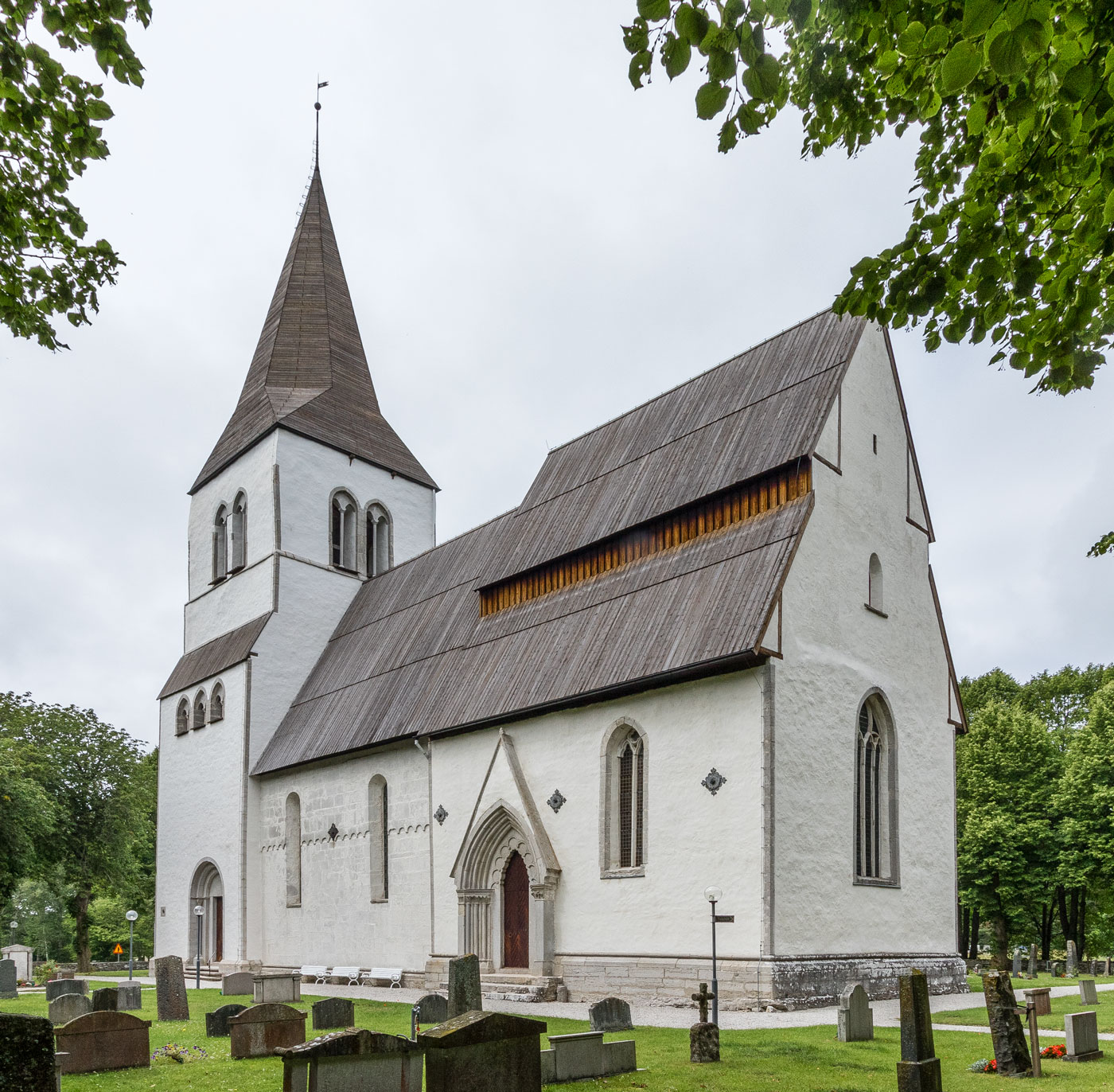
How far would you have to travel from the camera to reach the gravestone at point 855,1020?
40.7ft

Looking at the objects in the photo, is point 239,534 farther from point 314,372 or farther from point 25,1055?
point 25,1055

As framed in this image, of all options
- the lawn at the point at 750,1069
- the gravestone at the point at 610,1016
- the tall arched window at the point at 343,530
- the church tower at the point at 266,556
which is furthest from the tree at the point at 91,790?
the gravestone at the point at 610,1016

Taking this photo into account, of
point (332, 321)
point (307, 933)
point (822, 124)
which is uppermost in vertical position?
point (332, 321)

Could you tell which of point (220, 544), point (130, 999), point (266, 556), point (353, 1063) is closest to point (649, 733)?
point (130, 999)

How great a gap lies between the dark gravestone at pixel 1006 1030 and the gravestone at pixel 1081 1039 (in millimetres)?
1031

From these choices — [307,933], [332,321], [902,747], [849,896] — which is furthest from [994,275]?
[332,321]

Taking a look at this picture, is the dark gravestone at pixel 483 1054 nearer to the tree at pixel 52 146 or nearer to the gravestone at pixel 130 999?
the tree at pixel 52 146

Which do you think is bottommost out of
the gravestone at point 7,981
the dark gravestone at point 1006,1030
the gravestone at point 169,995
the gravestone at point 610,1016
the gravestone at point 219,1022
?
the gravestone at point 7,981

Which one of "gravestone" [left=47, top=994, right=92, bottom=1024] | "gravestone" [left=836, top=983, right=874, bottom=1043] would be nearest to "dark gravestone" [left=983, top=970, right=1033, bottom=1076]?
"gravestone" [left=836, top=983, right=874, bottom=1043]

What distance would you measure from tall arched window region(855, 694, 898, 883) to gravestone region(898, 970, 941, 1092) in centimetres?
934

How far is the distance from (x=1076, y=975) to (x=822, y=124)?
28.1 m

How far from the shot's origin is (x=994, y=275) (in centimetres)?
645

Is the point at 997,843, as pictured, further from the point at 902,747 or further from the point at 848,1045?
the point at 848,1045

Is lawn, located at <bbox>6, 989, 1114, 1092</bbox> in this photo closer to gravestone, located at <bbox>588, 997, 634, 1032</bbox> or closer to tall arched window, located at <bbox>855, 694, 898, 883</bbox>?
gravestone, located at <bbox>588, 997, 634, 1032</bbox>
